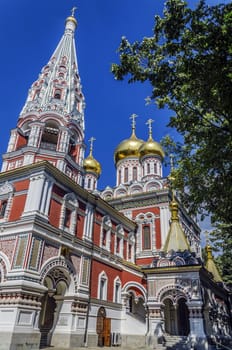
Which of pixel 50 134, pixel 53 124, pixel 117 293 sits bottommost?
pixel 117 293

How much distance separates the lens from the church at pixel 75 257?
12.2 metres

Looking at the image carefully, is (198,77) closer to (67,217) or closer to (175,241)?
(67,217)

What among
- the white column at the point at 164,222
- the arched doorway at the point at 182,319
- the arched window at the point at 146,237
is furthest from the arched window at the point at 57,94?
the arched doorway at the point at 182,319

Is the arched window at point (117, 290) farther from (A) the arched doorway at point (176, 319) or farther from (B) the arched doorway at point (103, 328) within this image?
(A) the arched doorway at point (176, 319)

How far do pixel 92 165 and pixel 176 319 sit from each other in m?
20.4

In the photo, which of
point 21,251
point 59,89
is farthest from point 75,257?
point 59,89

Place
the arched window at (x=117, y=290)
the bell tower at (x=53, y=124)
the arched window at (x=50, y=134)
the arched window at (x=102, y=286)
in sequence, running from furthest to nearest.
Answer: the arched window at (x=50, y=134), the arched window at (x=117, y=290), the bell tower at (x=53, y=124), the arched window at (x=102, y=286)

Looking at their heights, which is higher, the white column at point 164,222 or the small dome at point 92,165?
the small dome at point 92,165

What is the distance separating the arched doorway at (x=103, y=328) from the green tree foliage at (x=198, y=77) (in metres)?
8.89

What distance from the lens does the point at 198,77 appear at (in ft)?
25.7

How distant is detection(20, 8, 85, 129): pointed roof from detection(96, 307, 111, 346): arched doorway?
41.4 feet

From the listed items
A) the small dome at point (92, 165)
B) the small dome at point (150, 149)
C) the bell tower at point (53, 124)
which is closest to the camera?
the bell tower at point (53, 124)

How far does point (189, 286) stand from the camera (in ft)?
48.0

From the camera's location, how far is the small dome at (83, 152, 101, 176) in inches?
1340
